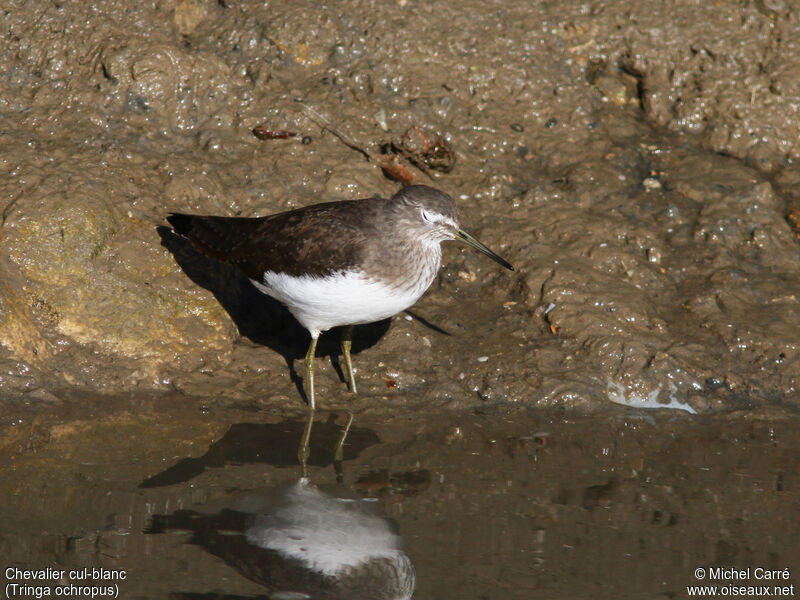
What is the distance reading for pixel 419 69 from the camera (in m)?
7.79

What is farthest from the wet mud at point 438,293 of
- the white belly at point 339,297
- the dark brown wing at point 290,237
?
the white belly at point 339,297

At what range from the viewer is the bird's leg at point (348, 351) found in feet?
19.9

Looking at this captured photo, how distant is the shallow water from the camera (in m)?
3.93

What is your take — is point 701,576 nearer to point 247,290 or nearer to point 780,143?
point 247,290

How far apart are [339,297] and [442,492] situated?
4.84 feet

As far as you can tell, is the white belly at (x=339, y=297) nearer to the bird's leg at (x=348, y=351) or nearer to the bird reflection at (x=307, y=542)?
the bird's leg at (x=348, y=351)

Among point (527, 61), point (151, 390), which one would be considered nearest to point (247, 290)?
point (151, 390)

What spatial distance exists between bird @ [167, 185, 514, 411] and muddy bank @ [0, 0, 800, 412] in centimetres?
53

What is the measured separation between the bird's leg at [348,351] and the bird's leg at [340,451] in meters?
0.30

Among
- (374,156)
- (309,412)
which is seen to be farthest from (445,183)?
(309,412)

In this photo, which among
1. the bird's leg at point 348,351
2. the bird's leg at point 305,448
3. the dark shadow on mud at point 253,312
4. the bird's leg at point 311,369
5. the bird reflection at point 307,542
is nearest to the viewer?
the bird reflection at point 307,542

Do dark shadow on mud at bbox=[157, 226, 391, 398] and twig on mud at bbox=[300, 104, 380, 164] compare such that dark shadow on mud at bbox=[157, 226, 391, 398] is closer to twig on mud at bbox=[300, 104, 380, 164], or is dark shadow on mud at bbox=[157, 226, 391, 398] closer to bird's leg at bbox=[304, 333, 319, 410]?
bird's leg at bbox=[304, 333, 319, 410]

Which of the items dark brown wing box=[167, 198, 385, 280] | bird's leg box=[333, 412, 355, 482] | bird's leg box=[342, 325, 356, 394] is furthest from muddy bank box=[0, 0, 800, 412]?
dark brown wing box=[167, 198, 385, 280]

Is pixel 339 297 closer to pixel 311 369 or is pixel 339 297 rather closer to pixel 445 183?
pixel 311 369
